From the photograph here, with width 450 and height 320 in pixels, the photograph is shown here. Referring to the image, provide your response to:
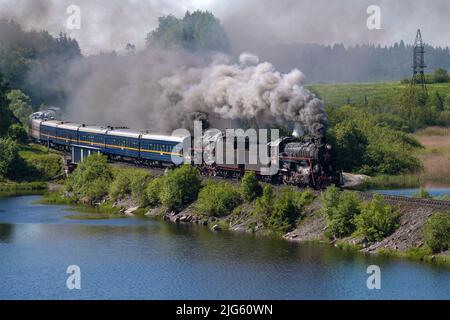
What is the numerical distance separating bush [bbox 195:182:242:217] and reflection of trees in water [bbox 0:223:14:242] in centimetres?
1651

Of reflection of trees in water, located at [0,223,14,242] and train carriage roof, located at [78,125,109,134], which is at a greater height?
train carriage roof, located at [78,125,109,134]

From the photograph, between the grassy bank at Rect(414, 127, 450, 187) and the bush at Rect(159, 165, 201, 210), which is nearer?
the bush at Rect(159, 165, 201, 210)

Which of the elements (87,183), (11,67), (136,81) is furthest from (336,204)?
(11,67)

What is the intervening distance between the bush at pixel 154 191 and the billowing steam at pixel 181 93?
30.9ft

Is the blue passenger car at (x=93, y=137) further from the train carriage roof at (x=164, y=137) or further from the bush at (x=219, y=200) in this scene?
the bush at (x=219, y=200)

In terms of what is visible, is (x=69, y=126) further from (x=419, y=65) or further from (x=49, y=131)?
(x=419, y=65)


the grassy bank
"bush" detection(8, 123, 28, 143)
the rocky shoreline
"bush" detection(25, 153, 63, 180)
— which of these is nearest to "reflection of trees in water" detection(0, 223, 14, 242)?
the rocky shoreline

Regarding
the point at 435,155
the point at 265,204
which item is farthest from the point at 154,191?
the point at 435,155

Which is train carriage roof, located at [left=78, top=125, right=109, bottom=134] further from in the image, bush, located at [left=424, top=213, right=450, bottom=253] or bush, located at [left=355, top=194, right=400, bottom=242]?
bush, located at [left=424, top=213, right=450, bottom=253]

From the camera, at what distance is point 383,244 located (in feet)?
202

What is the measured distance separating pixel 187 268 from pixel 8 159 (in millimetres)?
60980

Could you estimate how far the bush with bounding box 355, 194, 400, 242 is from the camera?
6247cm
